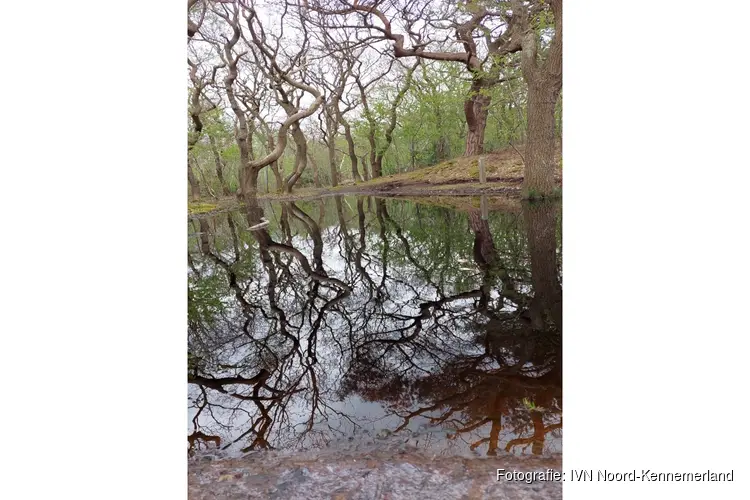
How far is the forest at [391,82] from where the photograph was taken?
6.20m

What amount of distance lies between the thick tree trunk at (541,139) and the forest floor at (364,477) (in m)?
5.72

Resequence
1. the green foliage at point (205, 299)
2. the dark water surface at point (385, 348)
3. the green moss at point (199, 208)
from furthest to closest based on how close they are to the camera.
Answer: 1. the green moss at point (199, 208)
2. the green foliage at point (205, 299)
3. the dark water surface at point (385, 348)

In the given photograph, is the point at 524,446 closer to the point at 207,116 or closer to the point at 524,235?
the point at 524,235

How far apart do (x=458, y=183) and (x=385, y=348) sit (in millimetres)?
8564

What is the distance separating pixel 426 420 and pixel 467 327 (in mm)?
782

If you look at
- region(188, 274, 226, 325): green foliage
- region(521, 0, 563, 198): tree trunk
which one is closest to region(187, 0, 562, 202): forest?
region(521, 0, 563, 198): tree trunk

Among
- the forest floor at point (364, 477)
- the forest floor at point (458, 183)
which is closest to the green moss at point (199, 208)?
the forest floor at point (458, 183)

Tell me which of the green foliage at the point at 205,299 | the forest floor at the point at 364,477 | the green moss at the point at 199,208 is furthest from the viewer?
the green moss at the point at 199,208

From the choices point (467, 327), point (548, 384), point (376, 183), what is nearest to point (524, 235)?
point (467, 327)

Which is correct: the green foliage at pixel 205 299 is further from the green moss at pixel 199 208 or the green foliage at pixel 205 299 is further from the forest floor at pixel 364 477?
the green moss at pixel 199 208

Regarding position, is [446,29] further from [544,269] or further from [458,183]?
[544,269]

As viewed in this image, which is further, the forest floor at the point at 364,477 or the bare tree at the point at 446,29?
the bare tree at the point at 446,29

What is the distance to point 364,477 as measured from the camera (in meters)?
1.05

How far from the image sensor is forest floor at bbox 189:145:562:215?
7965 millimetres
